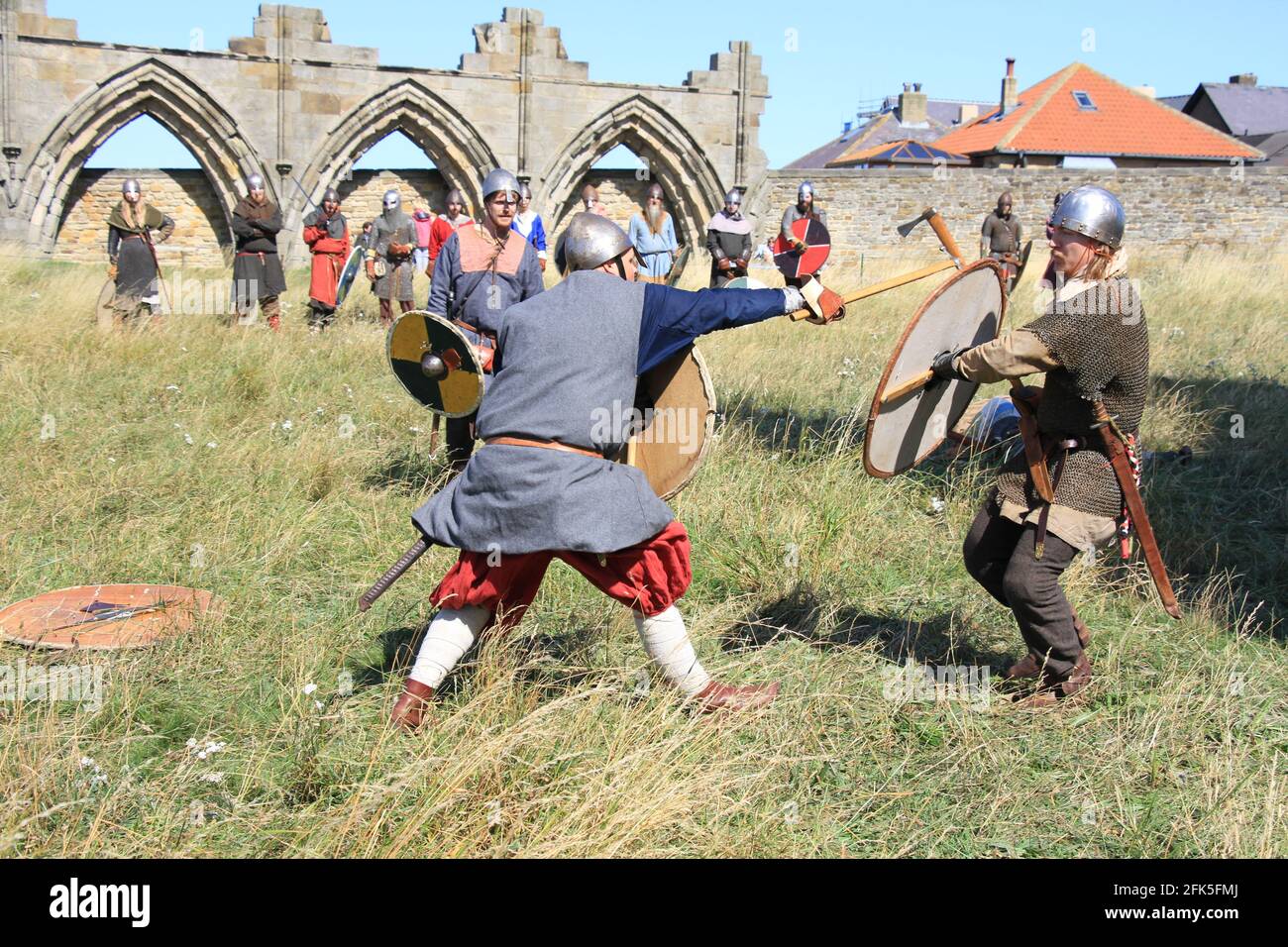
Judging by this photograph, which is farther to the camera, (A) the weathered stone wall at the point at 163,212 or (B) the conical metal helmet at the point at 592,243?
(A) the weathered stone wall at the point at 163,212

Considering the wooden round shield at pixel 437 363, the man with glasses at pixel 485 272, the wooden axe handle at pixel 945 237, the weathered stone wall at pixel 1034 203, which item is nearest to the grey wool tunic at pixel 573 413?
the wooden axe handle at pixel 945 237

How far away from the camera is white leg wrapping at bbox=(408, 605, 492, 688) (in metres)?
3.19

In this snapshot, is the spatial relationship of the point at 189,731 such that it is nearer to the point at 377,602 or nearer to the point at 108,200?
the point at 377,602

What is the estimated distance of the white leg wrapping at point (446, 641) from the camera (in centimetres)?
319

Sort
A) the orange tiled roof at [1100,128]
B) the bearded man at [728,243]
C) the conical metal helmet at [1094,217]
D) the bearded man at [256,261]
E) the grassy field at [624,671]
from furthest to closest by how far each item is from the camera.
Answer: the orange tiled roof at [1100,128]
the bearded man at [728,243]
the bearded man at [256,261]
the conical metal helmet at [1094,217]
the grassy field at [624,671]

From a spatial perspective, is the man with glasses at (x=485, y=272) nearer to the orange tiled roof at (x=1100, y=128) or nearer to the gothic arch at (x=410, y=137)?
the gothic arch at (x=410, y=137)

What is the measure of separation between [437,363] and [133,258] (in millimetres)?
6456

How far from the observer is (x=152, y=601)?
13.5 ft

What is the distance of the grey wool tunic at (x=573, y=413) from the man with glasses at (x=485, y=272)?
2136 mm

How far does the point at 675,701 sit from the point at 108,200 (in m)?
21.2

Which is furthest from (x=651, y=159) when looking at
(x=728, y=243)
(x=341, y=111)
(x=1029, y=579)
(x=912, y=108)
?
(x=912, y=108)

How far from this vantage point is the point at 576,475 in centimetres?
305

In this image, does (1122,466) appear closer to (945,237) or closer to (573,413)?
(945,237)

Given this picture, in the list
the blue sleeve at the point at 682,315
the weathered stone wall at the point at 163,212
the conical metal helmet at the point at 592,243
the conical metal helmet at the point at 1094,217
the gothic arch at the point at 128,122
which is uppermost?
the gothic arch at the point at 128,122
